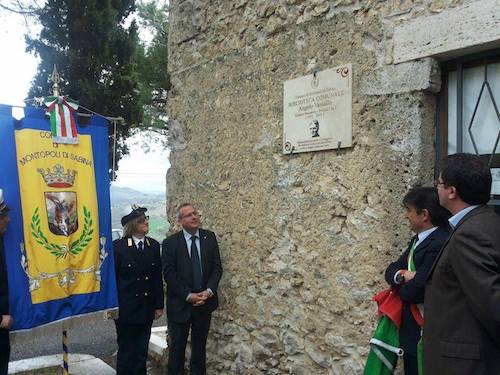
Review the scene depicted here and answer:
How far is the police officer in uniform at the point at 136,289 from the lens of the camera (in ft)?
14.0

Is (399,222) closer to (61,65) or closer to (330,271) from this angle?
(330,271)

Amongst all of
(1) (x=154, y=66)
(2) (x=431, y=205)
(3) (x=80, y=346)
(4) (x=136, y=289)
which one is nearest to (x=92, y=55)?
(1) (x=154, y=66)

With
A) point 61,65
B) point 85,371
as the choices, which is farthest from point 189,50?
point 61,65

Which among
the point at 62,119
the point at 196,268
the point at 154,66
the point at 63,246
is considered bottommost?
the point at 196,268

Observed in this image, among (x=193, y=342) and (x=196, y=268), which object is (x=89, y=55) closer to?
(x=196, y=268)

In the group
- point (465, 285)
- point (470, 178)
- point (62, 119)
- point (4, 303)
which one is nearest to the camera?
point (465, 285)

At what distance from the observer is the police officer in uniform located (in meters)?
4.27

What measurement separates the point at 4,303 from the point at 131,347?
1.29m

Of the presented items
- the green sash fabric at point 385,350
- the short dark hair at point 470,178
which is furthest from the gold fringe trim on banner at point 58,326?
the short dark hair at point 470,178

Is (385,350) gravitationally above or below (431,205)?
below

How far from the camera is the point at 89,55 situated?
11.6 metres

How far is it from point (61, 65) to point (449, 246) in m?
11.1

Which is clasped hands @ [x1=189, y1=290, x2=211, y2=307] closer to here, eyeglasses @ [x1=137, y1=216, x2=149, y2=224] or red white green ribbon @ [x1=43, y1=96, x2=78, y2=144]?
eyeglasses @ [x1=137, y1=216, x2=149, y2=224]

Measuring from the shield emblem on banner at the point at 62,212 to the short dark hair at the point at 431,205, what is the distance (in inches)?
101
